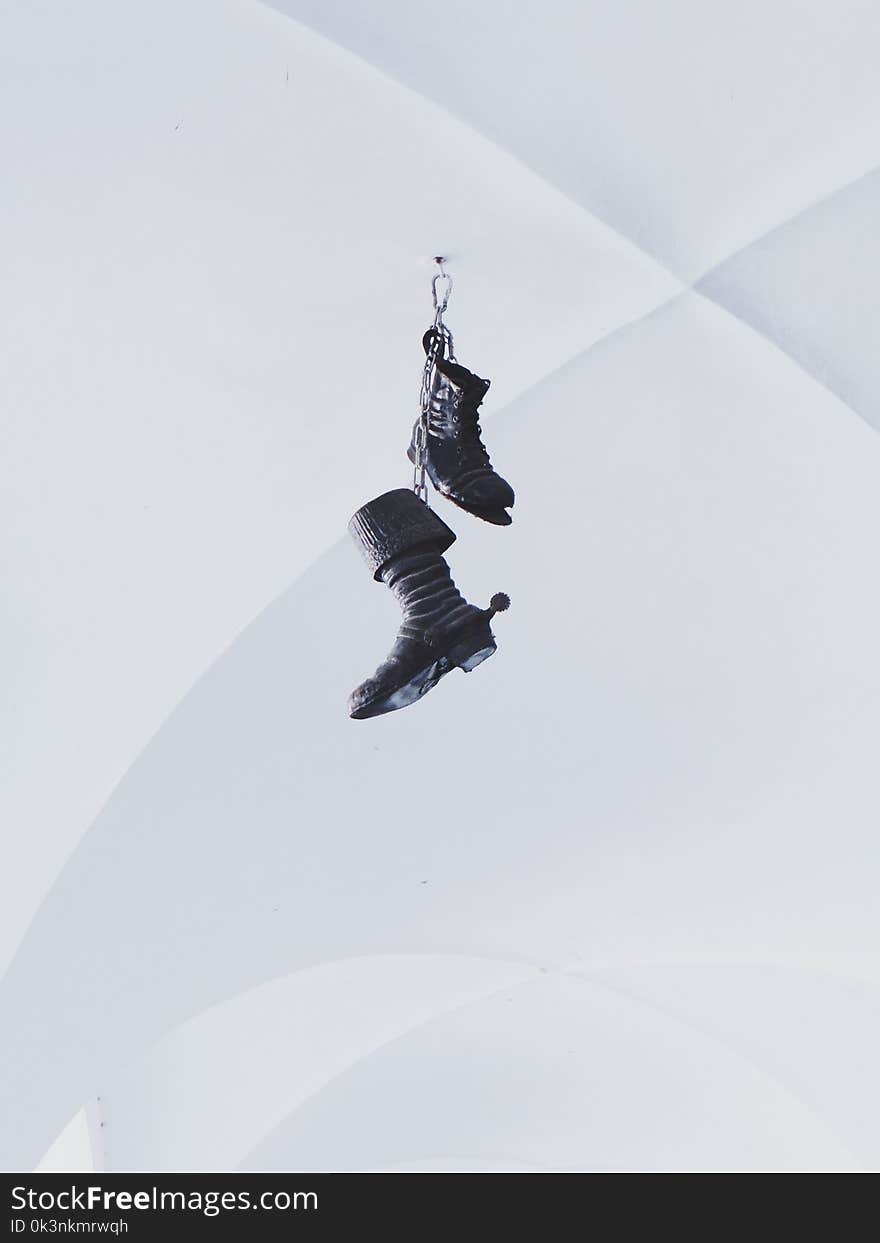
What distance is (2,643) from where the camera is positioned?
17.9 ft

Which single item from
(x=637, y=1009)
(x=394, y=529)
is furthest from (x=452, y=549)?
(x=637, y=1009)

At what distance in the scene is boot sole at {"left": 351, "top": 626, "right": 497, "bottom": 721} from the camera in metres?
3.70

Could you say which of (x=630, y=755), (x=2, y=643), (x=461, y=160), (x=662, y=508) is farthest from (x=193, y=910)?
(x=461, y=160)

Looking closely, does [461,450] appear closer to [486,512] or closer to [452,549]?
[486,512]

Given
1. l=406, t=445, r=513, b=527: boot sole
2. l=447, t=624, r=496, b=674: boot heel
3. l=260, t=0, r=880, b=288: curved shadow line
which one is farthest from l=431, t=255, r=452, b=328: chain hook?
l=447, t=624, r=496, b=674: boot heel

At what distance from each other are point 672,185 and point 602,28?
58 centimetres

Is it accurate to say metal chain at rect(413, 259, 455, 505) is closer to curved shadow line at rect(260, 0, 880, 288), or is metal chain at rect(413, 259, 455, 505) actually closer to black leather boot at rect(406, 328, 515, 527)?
black leather boot at rect(406, 328, 515, 527)

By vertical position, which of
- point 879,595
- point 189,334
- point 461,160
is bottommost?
point 879,595

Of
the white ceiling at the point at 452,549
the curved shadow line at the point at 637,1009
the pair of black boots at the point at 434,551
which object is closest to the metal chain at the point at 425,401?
the pair of black boots at the point at 434,551

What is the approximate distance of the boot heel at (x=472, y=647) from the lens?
372 cm

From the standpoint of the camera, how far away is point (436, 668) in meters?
3.73

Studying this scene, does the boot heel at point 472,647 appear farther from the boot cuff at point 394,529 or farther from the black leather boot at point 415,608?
the boot cuff at point 394,529

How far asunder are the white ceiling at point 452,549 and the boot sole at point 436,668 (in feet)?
4.51
